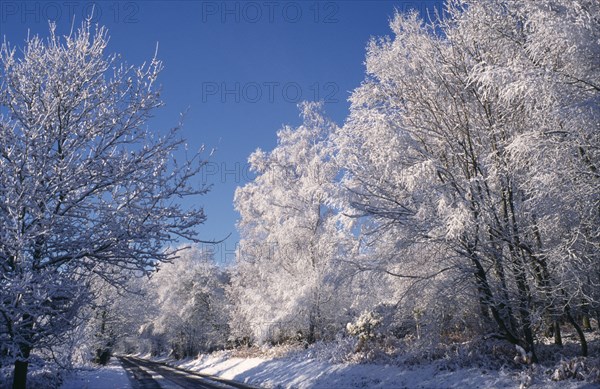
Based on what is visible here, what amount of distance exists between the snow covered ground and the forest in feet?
2.51

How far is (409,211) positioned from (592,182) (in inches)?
137

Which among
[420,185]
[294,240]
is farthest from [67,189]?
[294,240]

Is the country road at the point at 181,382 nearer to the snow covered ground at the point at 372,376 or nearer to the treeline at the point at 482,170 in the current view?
the snow covered ground at the point at 372,376

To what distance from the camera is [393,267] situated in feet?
37.2

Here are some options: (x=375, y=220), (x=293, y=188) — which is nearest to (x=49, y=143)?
(x=375, y=220)

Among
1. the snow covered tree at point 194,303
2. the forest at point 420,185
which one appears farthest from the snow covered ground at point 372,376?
the snow covered tree at point 194,303

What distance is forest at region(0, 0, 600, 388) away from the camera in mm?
6875

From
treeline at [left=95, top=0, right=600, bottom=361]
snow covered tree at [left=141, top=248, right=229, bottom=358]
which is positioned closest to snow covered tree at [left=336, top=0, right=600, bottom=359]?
treeline at [left=95, top=0, right=600, bottom=361]

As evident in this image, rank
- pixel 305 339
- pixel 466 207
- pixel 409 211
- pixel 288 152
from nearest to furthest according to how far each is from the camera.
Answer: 1. pixel 466 207
2. pixel 409 211
3. pixel 305 339
4. pixel 288 152

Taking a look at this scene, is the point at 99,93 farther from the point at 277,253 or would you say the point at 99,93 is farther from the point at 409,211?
the point at 277,253

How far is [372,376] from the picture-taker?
1238 centimetres

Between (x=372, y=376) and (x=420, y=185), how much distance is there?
6.60 m

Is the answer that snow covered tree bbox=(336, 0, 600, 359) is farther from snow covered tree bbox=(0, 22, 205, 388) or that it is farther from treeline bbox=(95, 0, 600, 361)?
snow covered tree bbox=(0, 22, 205, 388)

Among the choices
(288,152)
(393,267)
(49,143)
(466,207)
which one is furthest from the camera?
(288,152)
